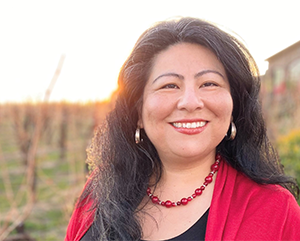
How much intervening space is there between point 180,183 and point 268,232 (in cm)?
52

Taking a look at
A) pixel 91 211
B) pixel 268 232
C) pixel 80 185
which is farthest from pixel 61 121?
pixel 268 232

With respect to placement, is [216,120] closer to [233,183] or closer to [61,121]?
[233,183]

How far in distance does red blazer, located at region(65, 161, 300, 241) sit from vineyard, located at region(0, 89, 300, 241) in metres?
1.47

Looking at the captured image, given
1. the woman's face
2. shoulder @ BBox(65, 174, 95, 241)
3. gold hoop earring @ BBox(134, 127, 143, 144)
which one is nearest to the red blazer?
the woman's face

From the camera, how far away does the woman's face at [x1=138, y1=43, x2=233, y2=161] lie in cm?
152

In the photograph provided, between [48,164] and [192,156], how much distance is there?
9651mm

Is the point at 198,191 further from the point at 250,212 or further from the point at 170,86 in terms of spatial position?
the point at 170,86

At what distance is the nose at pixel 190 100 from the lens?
1.49 m

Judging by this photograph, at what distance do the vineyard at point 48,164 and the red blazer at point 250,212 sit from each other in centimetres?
Answer: 147

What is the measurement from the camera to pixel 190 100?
1493 mm

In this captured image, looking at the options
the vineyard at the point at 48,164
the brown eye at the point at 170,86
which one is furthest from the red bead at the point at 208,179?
the vineyard at the point at 48,164

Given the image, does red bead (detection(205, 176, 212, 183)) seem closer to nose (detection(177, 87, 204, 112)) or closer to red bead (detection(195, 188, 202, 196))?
red bead (detection(195, 188, 202, 196))

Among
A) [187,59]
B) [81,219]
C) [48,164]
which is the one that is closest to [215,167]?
[187,59]

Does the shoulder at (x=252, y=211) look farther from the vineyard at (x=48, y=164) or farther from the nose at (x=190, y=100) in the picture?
the vineyard at (x=48, y=164)
